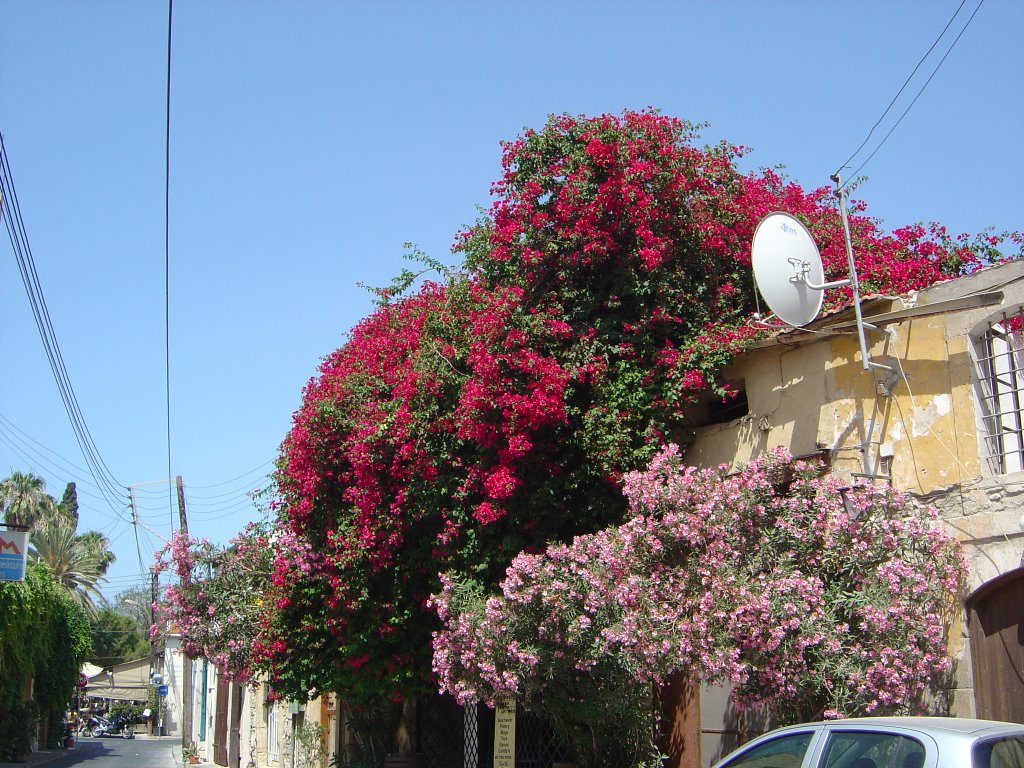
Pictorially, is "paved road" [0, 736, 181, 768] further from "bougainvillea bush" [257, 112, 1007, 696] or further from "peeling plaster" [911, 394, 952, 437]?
"peeling plaster" [911, 394, 952, 437]

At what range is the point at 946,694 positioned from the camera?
8.59m

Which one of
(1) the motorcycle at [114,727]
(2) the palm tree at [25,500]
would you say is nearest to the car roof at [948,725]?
(2) the palm tree at [25,500]

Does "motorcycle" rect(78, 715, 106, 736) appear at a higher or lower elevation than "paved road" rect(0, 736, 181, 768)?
lower

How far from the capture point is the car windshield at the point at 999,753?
5133mm

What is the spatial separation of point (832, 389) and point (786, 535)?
2.05 metres

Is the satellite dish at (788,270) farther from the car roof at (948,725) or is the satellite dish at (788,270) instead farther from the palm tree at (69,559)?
the palm tree at (69,559)

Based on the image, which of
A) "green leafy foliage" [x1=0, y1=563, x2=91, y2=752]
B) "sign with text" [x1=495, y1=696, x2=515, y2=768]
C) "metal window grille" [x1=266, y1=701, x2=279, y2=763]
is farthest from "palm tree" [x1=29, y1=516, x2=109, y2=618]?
"sign with text" [x1=495, y1=696, x2=515, y2=768]

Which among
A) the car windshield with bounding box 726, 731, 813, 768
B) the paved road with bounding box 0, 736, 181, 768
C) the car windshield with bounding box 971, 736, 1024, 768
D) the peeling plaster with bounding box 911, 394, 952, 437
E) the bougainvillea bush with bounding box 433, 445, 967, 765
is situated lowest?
the paved road with bounding box 0, 736, 181, 768

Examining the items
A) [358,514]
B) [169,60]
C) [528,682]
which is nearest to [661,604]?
[528,682]

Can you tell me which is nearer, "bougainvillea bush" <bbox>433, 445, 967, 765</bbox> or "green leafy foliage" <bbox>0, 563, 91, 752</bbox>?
"bougainvillea bush" <bbox>433, 445, 967, 765</bbox>

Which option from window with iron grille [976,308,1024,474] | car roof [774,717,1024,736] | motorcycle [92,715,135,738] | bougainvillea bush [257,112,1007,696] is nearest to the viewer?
Answer: car roof [774,717,1024,736]

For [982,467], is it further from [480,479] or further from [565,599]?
[480,479]

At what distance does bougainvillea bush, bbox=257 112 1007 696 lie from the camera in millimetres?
10773

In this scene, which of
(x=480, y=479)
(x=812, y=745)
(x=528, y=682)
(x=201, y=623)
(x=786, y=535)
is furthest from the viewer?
(x=201, y=623)
